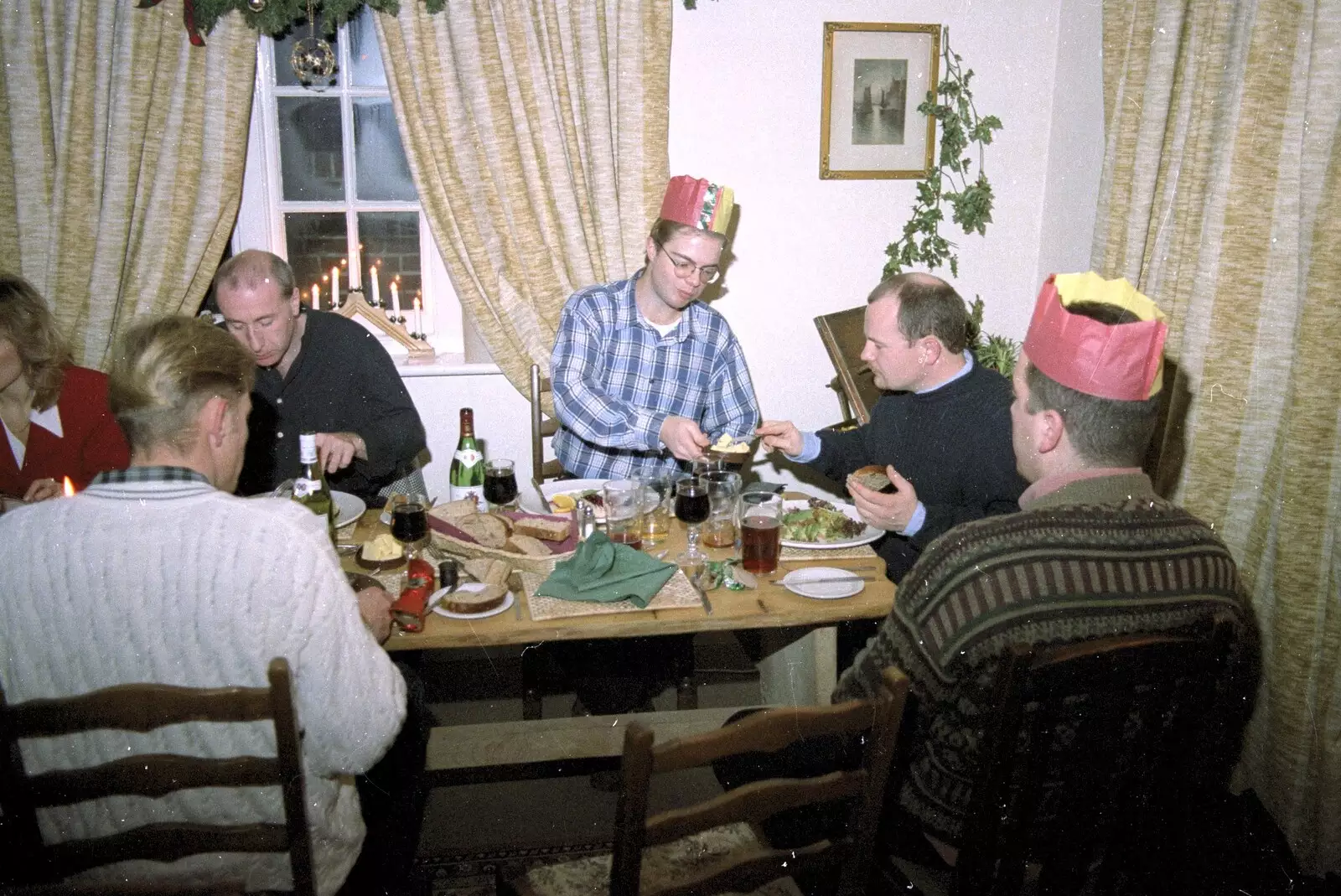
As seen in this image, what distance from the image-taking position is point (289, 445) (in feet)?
9.68

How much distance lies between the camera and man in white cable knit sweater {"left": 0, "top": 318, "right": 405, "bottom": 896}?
4.62ft

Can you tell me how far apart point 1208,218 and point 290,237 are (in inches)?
137

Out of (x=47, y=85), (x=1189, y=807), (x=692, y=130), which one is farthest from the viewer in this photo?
(x=692, y=130)

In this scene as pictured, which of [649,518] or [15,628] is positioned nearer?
[15,628]

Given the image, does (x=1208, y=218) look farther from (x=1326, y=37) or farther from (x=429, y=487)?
(x=429, y=487)

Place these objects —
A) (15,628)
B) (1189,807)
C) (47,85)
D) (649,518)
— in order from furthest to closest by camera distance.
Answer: (47,85) → (649,518) → (1189,807) → (15,628)

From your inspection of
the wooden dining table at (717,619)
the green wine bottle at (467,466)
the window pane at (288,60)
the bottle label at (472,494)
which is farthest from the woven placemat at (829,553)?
the window pane at (288,60)

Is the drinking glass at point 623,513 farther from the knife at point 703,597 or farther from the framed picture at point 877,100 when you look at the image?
the framed picture at point 877,100

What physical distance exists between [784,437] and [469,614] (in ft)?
3.90

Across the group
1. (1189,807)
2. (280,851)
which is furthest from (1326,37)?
(280,851)

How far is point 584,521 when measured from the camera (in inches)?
92.4

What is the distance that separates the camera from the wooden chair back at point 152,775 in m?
1.31

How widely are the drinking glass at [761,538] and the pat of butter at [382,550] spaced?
2.65ft

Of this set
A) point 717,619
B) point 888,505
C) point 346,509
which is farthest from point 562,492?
point 888,505
